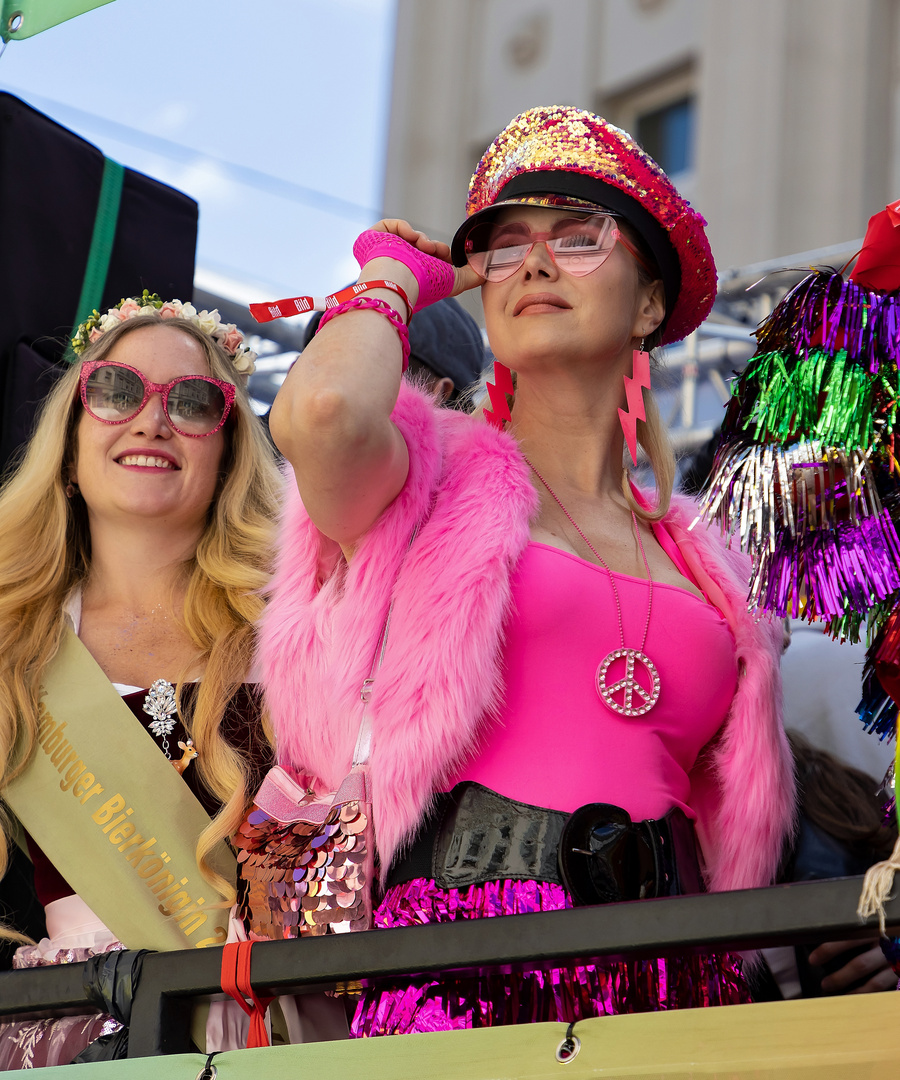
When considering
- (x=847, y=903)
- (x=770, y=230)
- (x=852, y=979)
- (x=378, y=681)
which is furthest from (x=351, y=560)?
(x=770, y=230)

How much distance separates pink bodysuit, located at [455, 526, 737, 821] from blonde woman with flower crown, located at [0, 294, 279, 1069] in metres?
0.58

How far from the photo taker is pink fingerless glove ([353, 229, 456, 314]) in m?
1.95

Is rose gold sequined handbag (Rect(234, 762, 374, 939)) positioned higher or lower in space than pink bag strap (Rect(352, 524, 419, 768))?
lower

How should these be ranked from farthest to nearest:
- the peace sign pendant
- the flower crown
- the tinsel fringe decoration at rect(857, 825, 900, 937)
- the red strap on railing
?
the flower crown < the peace sign pendant < the red strap on railing < the tinsel fringe decoration at rect(857, 825, 900, 937)

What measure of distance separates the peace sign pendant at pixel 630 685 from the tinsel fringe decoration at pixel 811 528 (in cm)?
34

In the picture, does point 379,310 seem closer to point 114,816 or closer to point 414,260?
point 414,260

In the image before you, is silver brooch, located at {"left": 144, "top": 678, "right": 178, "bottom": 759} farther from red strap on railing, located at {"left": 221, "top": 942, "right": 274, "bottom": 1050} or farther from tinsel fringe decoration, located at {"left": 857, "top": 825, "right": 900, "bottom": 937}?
tinsel fringe decoration, located at {"left": 857, "top": 825, "right": 900, "bottom": 937}

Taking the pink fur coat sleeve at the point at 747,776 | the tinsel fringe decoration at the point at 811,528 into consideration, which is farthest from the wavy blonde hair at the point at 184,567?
the tinsel fringe decoration at the point at 811,528

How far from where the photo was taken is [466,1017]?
1600 mm

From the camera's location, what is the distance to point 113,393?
257 cm

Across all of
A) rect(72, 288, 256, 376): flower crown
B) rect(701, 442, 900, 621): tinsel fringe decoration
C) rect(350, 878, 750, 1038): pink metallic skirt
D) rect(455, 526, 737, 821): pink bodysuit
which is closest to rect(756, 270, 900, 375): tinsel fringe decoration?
rect(701, 442, 900, 621): tinsel fringe decoration

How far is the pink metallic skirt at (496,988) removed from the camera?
5.28 ft

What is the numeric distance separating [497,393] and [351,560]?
0.43 metres

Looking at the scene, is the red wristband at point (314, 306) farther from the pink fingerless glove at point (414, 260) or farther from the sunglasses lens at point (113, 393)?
the sunglasses lens at point (113, 393)
